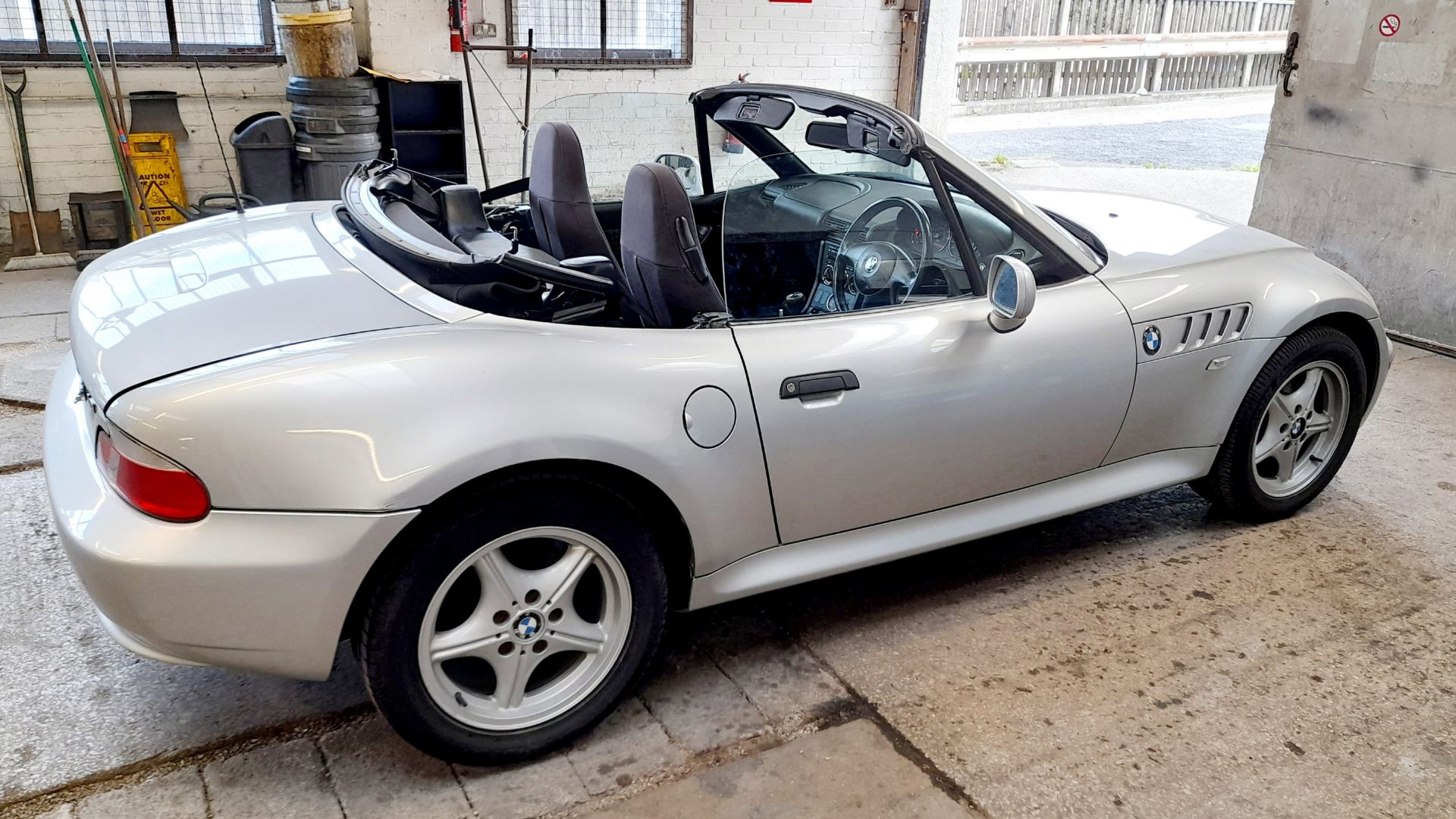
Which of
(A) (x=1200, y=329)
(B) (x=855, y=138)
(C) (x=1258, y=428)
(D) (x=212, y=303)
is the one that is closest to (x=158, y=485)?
(D) (x=212, y=303)

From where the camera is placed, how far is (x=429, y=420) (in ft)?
6.77

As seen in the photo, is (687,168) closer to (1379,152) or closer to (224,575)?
(224,575)

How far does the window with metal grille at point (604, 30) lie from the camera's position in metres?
7.66

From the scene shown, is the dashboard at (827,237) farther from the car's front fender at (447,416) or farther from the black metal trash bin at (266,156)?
the black metal trash bin at (266,156)

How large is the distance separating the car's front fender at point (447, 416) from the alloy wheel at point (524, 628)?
204 millimetres

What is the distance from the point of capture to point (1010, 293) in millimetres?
2580

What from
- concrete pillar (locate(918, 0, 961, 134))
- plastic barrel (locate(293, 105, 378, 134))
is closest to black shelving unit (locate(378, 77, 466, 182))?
plastic barrel (locate(293, 105, 378, 134))

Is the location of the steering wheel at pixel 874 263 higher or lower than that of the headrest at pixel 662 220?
lower

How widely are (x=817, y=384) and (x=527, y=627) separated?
82 centimetres

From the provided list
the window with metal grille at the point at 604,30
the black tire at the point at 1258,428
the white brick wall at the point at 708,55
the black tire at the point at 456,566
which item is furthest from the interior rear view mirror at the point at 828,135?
the window with metal grille at the point at 604,30

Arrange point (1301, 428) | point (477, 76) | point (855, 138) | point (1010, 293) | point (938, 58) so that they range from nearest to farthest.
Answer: point (1010, 293), point (855, 138), point (1301, 428), point (477, 76), point (938, 58)

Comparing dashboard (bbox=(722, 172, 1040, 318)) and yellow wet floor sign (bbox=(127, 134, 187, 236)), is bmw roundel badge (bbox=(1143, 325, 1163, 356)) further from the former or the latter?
yellow wet floor sign (bbox=(127, 134, 187, 236))

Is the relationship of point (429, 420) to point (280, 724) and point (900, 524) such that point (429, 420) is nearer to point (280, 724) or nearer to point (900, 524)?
point (280, 724)

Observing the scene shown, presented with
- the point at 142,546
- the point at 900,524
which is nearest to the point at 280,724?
the point at 142,546
